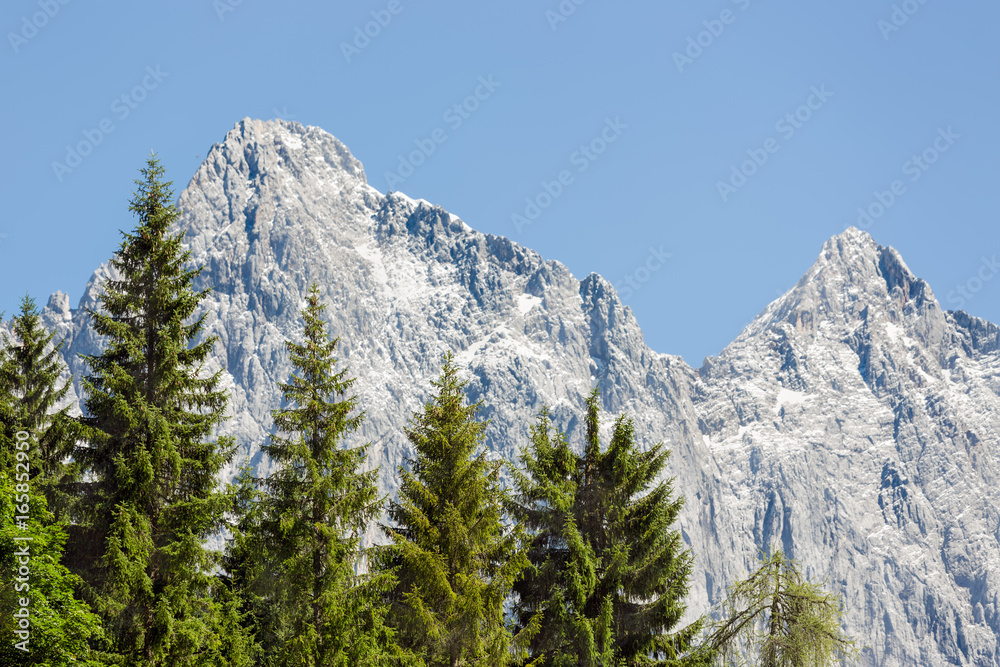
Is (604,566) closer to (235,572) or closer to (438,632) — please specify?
(438,632)

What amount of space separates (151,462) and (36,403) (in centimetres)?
813

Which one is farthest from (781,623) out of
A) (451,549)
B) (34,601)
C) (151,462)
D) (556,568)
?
(34,601)

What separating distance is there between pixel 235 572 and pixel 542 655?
915 centimetres

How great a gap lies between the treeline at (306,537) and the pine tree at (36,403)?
3.2 inches

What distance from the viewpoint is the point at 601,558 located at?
2616cm

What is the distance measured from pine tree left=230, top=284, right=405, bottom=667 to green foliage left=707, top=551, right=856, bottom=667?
314 inches

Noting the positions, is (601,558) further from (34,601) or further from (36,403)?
(36,403)

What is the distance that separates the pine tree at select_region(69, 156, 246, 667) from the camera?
2120 cm

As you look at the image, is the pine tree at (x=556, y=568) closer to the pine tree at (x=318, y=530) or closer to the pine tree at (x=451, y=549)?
the pine tree at (x=451, y=549)

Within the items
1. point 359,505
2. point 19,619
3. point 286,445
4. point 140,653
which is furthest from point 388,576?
point 19,619

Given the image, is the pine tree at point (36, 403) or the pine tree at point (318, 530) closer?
the pine tree at point (318, 530)

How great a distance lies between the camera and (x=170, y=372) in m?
22.4

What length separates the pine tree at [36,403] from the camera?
25.1m

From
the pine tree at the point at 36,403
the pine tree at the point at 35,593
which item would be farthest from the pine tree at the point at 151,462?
the pine tree at the point at 36,403
